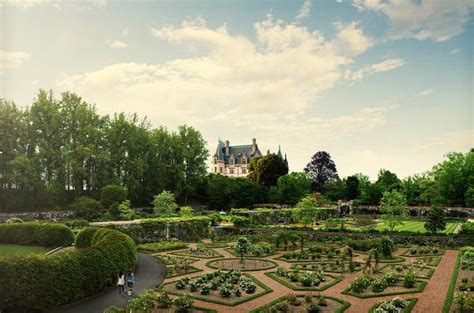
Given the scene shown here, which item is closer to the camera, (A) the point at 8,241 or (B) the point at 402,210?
(A) the point at 8,241

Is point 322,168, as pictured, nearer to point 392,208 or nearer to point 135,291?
point 392,208

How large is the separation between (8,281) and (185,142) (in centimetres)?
6370

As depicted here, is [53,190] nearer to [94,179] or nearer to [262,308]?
[94,179]

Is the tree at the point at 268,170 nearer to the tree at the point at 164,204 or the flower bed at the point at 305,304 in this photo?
the tree at the point at 164,204

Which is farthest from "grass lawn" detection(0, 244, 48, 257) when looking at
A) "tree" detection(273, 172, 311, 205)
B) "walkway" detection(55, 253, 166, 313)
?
"tree" detection(273, 172, 311, 205)

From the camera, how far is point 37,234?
115 ft

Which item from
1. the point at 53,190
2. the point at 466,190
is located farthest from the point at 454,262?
the point at 53,190

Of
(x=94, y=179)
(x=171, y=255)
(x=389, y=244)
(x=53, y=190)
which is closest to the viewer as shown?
(x=389, y=244)

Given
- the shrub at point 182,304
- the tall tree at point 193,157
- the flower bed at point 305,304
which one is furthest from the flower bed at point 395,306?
the tall tree at point 193,157

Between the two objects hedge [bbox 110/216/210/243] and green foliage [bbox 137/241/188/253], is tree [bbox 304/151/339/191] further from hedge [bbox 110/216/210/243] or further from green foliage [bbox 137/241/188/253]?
green foliage [bbox 137/241/188/253]

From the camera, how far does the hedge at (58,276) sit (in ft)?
62.3

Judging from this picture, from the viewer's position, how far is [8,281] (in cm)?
1888

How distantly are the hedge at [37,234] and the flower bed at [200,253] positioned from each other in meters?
9.34

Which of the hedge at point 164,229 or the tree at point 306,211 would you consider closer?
the hedge at point 164,229
